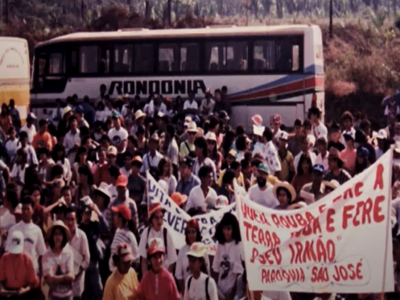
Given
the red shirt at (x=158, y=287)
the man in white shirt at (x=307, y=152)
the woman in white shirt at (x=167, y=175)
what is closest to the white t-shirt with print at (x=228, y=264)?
the red shirt at (x=158, y=287)

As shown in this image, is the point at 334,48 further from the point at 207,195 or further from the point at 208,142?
the point at 207,195

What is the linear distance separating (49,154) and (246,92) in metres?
11.6

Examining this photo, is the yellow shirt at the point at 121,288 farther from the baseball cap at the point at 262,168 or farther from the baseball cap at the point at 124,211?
the baseball cap at the point at 262,168

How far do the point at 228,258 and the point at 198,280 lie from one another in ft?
2.48

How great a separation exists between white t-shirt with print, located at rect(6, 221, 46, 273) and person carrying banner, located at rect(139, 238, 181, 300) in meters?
1.68

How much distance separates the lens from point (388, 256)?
381 inches

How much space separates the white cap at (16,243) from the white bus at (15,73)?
44.7 ft

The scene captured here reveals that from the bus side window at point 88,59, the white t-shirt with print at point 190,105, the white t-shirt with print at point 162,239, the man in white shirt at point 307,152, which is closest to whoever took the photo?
the white t-shirt with print at point 162,239

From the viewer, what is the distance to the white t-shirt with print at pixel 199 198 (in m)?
13.6

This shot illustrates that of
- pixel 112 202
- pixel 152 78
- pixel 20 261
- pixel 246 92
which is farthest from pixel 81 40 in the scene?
pixel 20 261

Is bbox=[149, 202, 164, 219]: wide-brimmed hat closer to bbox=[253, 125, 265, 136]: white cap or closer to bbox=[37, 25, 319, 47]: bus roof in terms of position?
bbox=[253, 125, 265, 136]: white cap

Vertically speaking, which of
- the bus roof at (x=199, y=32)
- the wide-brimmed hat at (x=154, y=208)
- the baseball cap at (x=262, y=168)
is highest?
the bus roof at (x=199, y=32)

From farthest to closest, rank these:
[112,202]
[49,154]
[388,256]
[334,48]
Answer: [334,48] → [49,154] → [112,202] → [388,256]

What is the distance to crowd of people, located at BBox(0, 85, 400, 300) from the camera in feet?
37.6
